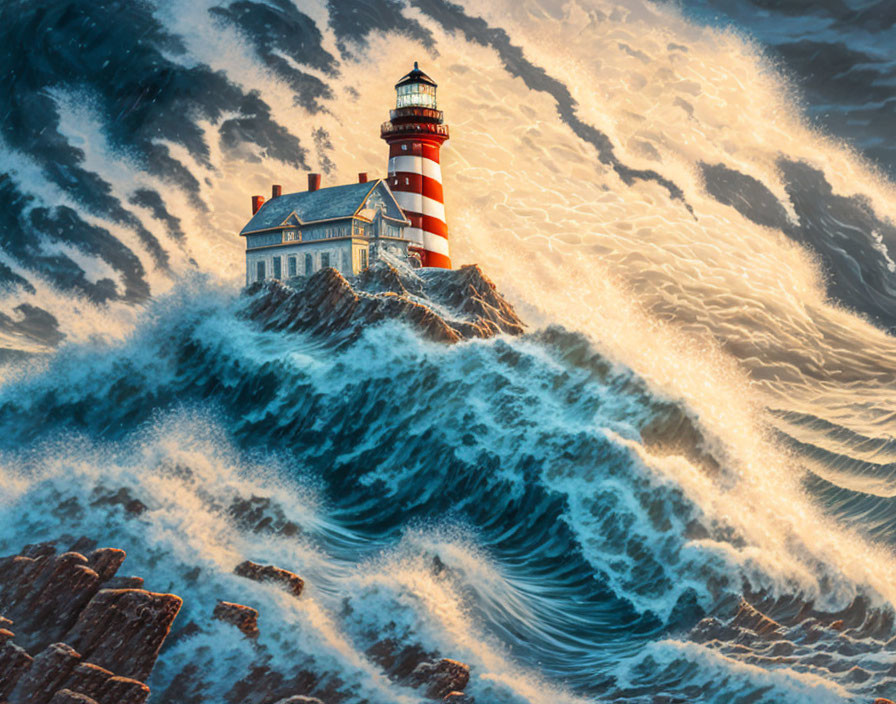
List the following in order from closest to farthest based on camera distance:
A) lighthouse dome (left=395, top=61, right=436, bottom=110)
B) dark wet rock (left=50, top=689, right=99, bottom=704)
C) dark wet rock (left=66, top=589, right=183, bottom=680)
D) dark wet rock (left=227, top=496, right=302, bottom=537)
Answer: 1. dark wet rock (left=50, top=689, right=99, bottom=704)
2. dark wet rock (left=66, top=589, right=183, bottom=680)
3. dark wet rock (left=227, top=496, right=302, bottom=537)
4. lighthouse dome (left=395, top=61, right=436, bottom=110)

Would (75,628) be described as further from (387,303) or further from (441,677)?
(387,303)

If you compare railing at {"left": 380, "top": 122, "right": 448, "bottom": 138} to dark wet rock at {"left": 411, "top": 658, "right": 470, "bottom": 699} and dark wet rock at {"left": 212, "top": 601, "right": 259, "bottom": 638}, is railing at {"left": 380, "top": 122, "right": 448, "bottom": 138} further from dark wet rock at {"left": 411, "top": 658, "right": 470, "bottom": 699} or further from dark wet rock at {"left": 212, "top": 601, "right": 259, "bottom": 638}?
dark wet rock at {"left": 411, "top": 658, "right": 470, "bottom": 699}

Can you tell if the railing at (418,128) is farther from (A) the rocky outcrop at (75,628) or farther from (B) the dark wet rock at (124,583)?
(B) the dark wet rock at (124,583)

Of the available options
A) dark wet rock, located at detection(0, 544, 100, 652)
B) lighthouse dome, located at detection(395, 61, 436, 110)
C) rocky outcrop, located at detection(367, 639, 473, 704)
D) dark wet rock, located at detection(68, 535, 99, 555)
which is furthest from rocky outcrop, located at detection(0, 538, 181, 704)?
lighthouse dome, located at detection(395, 61, 436, 110)

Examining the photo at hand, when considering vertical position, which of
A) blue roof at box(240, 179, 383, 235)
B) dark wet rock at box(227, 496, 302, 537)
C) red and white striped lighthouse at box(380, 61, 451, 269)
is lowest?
dark wet rock at box(227, 496, 302, 537)

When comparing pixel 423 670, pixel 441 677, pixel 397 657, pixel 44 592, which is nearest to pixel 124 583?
pixel 44 592

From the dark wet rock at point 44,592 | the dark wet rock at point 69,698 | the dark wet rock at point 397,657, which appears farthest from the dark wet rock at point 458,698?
the dark wet rock at point 44,592
